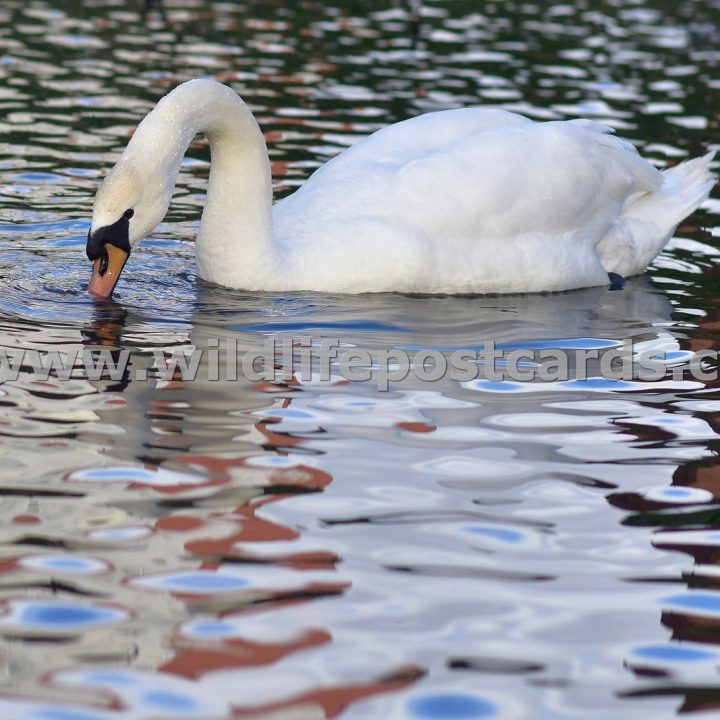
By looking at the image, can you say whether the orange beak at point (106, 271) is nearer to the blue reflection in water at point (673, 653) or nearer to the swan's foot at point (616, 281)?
the swan's foot at point (616, 281)


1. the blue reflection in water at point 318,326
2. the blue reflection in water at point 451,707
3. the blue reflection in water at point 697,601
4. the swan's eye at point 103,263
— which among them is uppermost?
the swan's eye at point 103,263

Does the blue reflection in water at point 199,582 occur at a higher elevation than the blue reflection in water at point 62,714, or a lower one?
higher

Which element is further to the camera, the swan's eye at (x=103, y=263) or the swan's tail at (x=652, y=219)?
the swan's tail at (x=652, y=219)

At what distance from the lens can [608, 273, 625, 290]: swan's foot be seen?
31.0 feet

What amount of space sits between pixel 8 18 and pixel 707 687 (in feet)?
53.0

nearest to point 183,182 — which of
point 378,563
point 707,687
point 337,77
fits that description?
point 337,77

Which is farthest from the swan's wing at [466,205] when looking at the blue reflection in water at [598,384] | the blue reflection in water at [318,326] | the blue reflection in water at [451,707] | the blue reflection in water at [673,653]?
the blue reflection in water at [451,707]

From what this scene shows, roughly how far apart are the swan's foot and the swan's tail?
9cm

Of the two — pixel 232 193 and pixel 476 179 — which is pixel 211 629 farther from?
pixel 476 179

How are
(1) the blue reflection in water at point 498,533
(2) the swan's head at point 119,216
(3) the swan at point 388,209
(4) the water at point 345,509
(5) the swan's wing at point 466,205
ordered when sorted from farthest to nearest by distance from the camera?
(5) the swan's wing at point 466,205 < (3) the swan at point 388,209 < (2) the swan's head at point 119,216 < (1) the blue reflection in water at point 498,533 < (4) the water at point 345,509

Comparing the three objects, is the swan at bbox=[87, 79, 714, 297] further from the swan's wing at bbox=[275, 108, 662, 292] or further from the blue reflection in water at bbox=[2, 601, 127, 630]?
the blue reflection in water at bbox=[2, 601, 127, 630]

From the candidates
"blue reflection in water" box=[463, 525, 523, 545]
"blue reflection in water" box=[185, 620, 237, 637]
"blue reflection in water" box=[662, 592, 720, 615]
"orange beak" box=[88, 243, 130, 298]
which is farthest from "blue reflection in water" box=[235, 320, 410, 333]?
"blue reflection in water" box=[185, 620, 237, 637]

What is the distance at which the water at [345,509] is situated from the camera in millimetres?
4164

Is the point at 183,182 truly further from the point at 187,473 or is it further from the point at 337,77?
the point at 187,473
